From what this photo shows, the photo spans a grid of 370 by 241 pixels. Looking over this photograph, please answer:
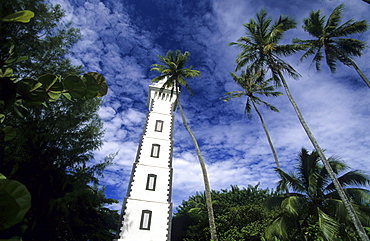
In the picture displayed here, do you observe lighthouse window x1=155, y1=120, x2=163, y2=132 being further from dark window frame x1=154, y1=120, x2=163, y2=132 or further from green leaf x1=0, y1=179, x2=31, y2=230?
green leaf x1=0, y1=179, x2=31, y2=230

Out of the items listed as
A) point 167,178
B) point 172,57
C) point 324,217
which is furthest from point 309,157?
point 172,57

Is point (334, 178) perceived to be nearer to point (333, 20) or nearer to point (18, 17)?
point (333, 20)

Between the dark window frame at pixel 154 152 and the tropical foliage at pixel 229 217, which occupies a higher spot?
the dark window frame at pixel 154 152

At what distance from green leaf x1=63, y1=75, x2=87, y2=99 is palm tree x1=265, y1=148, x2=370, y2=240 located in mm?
11861

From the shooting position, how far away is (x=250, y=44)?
14000mm

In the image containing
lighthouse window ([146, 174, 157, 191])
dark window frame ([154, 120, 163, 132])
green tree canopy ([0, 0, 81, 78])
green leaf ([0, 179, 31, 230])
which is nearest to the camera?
green leaf ([0, 179, 31, 230])

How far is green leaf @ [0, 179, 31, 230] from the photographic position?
1.70 feet

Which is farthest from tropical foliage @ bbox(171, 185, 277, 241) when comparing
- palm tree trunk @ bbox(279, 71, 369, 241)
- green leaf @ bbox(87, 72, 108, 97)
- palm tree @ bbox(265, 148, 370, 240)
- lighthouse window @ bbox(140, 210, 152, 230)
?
green leaf @ bbox(87, 72, 108, 97)

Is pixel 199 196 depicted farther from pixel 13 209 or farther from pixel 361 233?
pixel 13 209

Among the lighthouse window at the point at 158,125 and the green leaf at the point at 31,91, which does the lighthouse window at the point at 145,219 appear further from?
the green leaf at the point at 31,91

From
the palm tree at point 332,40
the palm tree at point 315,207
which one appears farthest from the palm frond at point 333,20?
the palm tree at point 315,207

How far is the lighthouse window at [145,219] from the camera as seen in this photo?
1306 centimetres

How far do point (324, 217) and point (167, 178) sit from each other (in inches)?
400

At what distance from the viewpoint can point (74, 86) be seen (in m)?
0.90
